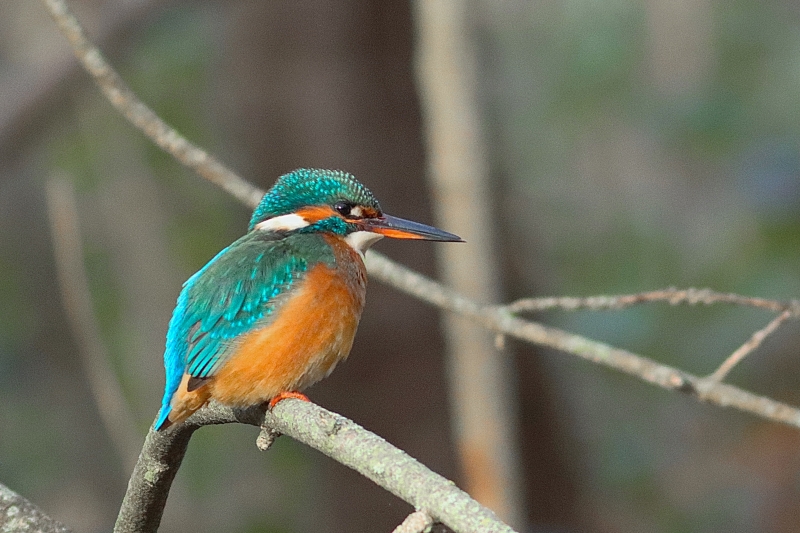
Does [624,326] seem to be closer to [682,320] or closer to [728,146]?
[682,320]

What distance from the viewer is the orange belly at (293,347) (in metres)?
1.87

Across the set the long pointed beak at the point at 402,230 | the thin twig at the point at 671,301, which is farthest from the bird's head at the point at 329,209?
the thin twig at the point at 671,301

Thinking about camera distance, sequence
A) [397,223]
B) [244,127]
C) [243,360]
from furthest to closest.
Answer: [244,127]
[397,223]
[243,360]

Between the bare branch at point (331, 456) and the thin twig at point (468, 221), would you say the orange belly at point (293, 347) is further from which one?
the thin twig at point (468, 221)

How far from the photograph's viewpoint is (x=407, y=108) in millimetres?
4129

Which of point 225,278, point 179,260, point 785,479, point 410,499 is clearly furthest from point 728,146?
point 410,499

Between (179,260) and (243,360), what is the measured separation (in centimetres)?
413

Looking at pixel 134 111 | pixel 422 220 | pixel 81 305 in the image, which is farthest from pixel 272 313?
pixel 81 305

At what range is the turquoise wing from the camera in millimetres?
1890

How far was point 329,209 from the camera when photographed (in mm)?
2139

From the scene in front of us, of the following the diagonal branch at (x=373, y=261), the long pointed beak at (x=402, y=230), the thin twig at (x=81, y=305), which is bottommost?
the long pointed beak at (x=402, y=230)

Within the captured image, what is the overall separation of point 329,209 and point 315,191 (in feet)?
0.16

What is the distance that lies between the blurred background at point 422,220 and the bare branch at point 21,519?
7.40 ft

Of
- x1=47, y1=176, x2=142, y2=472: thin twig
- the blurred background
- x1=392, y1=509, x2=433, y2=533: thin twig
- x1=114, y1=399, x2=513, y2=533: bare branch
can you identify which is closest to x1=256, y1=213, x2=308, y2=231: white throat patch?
x1=114, y1=399, x2=513, y2=533: bare branch
